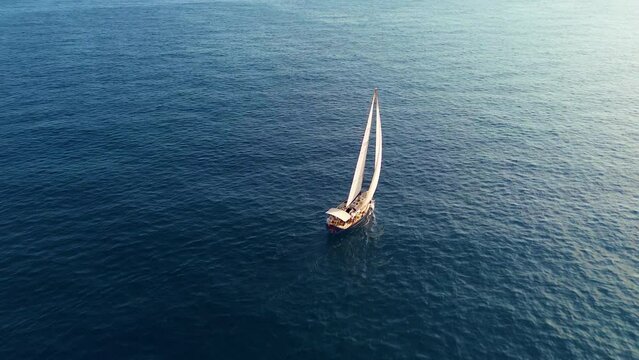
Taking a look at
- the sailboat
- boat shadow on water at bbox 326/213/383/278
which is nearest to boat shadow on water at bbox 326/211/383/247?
boat shadow on water at bbox 326/213/383/278

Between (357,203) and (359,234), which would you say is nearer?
(359,234)

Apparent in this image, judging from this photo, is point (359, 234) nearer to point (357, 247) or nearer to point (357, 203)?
point (357, 247)

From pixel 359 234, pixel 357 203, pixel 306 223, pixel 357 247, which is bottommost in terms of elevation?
pixel 357 247

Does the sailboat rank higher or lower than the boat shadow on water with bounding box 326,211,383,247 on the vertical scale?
higher

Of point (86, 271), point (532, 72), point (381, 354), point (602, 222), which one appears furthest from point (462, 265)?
point (532, 72)

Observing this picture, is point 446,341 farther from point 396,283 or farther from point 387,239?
point 387,239

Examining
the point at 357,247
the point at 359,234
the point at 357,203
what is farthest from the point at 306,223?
the point at 357,247

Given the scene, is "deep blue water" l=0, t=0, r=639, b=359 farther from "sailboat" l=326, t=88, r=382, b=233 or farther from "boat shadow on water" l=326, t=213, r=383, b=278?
"sailboat" l=326, t=88, r=382, b=233

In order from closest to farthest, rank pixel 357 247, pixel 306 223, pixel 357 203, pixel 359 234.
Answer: pixel 357 247 → pixel 359 234 → pixel 306 223 → pixel 357 203
